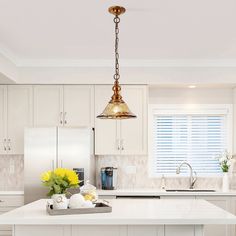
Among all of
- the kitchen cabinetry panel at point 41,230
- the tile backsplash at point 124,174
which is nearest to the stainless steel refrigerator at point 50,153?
the tile backsplash at point 124,174

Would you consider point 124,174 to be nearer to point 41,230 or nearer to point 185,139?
point 185,139

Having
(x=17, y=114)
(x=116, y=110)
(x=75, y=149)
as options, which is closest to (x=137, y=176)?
(x=75, y=149)

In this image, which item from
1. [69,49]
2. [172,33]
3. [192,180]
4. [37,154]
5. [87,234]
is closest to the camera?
[87,234]

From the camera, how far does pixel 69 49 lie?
495cm

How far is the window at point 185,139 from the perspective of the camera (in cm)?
612

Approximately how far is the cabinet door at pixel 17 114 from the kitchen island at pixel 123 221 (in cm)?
221

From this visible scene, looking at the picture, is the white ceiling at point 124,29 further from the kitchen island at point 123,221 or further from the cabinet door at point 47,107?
the kitchen island at point 123,221

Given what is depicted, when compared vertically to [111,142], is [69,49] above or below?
above

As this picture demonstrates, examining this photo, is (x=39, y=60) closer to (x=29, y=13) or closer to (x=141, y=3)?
(x=29, y=13)

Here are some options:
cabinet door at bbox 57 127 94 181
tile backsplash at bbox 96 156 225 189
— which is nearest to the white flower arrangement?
tile backsplash at bbox 96 156 225 189

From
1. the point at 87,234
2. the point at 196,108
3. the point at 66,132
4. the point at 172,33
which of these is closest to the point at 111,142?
the point at 66,132

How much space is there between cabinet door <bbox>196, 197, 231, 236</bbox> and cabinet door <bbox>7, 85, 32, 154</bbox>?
8.58 feet

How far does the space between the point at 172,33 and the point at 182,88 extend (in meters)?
1.97

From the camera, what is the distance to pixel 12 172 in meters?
6.00
